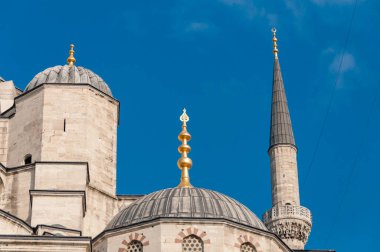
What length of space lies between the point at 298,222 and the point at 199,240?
14631 mm

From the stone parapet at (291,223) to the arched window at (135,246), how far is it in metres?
14.2

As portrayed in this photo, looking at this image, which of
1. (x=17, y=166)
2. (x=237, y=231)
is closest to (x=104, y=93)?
(x=17, y=166)

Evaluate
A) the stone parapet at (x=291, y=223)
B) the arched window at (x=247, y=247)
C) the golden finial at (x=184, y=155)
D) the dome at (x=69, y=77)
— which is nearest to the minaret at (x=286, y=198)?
the stone parapet at (x=291, y=223)

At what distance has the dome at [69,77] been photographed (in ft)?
108

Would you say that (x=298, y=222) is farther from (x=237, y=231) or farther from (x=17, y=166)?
(x=237, y=231)

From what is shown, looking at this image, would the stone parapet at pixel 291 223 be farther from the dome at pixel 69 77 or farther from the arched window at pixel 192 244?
the arched window at pixel 192 244

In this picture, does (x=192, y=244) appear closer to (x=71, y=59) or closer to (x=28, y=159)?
(x=28, y=159)

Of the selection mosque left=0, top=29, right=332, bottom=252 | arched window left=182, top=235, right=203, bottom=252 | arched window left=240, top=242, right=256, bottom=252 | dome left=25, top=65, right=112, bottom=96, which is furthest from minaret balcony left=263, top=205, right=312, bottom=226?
arched window left=182, top=235, right=203, bottom=252

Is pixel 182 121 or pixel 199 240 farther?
pixel 182 121

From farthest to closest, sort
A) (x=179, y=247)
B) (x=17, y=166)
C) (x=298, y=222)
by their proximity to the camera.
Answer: (x=298, y=222) < (x=17, y=166) < (x=179, y=247)

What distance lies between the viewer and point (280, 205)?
3881 cm

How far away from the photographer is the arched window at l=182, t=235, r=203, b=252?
24.2m

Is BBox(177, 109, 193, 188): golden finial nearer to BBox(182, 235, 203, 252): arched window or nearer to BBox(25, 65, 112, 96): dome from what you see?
BBox(182, 235, 203, 252): arched window

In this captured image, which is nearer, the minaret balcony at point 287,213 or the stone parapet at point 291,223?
the stone parapet at point 291,223
